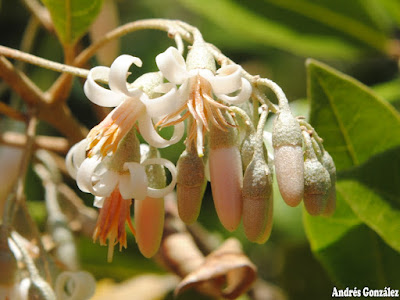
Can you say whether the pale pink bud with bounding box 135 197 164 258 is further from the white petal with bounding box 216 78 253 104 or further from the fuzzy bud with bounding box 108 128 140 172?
the white petal with bounding box 216 78 253 104

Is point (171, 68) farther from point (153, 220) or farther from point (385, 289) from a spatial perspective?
point (385, 289)

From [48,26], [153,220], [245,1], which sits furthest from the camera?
[245,1]

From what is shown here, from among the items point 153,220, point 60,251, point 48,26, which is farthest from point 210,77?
point 48,26

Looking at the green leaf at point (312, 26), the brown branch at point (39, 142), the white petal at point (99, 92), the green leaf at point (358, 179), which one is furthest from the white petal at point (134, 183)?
the green leaf at point (312, 26)

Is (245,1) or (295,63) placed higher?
(245,1)

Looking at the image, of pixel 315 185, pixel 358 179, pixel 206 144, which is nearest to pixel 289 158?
pixel 315 185

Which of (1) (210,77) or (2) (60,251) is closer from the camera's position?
(1) (210,77)

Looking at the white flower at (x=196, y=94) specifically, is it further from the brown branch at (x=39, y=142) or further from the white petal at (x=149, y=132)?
the brown branch at (x=39, y=142)

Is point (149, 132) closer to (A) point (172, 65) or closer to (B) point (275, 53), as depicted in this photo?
(A) point (172, 65)
